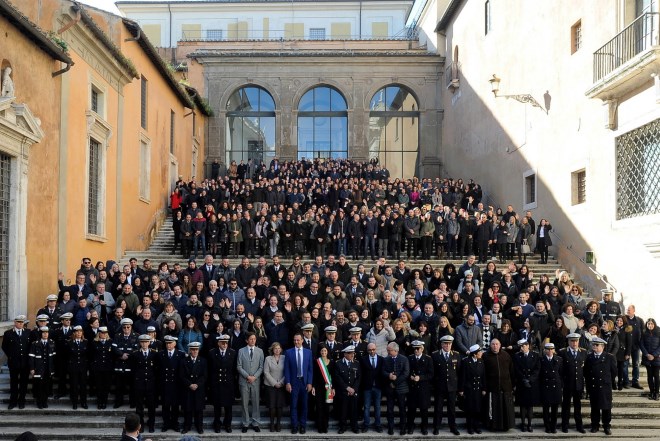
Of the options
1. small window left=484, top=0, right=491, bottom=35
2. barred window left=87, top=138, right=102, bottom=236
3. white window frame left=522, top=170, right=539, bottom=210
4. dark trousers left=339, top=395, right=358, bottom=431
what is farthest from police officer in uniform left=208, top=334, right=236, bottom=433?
small window left=484, top=0, right=491, bottom=35

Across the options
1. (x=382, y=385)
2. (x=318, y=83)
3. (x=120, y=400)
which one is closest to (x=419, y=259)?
(x=382, y=385)

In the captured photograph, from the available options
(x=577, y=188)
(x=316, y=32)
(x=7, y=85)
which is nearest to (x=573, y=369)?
(x=577, y=188)

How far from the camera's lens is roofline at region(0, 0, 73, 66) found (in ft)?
41.8

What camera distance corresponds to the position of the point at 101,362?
1224 cm

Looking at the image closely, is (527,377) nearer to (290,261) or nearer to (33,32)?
(290,261)

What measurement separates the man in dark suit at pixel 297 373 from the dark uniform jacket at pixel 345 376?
1.43ft

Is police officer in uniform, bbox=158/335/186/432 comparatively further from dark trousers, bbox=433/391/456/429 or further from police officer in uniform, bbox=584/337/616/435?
police officer in uniform, bbox=584/337/616/435

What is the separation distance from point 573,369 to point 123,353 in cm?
748

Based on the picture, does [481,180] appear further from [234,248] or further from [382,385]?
[382,385]

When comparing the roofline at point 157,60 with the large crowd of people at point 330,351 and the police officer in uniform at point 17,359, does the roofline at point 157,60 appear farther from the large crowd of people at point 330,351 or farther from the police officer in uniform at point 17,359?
the police officer in uniform at point 17,359

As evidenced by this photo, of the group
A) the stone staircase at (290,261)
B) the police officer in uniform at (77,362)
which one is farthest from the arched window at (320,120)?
the police officer in uniform at (77,362)

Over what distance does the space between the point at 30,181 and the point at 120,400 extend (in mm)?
4981

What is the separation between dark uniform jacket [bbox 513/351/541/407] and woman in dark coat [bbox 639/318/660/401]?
2.41m

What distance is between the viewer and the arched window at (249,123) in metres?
34.7
